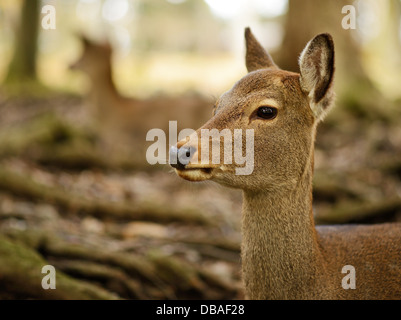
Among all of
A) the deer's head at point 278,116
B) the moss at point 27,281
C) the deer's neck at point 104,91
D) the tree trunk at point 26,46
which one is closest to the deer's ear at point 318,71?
the deer's head at point 278,116

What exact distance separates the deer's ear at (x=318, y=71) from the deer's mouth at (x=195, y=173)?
0.79 metres

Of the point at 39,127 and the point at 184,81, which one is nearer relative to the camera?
the point at 39,127

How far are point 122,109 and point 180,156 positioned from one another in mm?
8021

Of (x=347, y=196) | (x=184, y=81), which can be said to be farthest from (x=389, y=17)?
(x=347, y=196)

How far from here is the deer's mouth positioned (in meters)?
2.45

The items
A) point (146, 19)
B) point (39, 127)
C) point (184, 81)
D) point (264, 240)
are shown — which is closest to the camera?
point (264, 240)

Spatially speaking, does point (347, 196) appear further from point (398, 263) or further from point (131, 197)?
point (398, 263)

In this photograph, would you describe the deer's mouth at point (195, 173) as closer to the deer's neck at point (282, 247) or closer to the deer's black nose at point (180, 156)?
the deer's black nose at point (180, 156)

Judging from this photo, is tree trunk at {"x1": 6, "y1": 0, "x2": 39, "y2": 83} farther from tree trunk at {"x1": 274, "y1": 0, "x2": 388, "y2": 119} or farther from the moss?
the moss

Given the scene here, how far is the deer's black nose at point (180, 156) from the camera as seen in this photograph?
238cm

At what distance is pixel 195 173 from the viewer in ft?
8.17

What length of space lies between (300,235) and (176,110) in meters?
7.38
